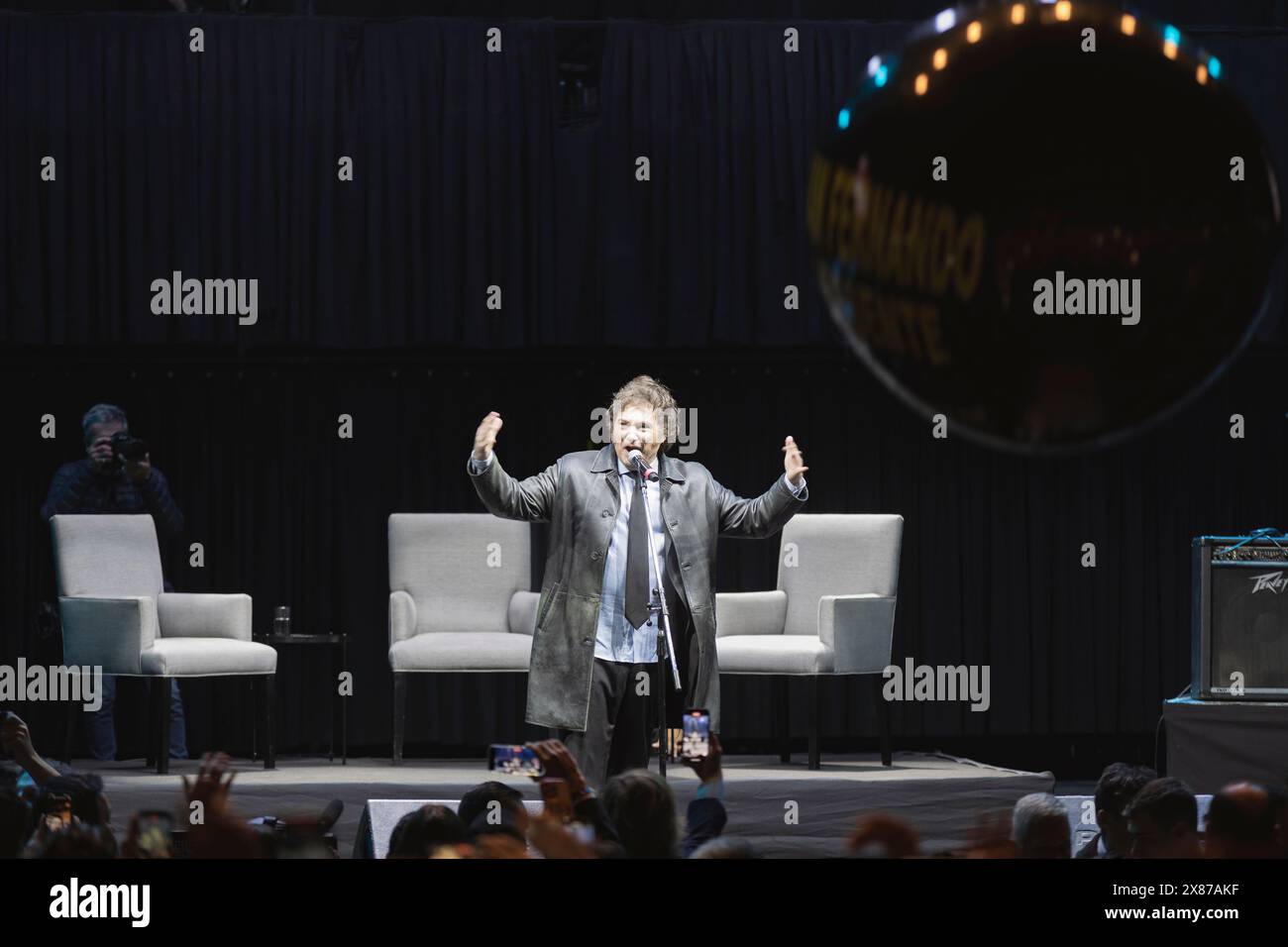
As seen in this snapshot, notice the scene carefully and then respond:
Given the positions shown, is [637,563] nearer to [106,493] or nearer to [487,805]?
[487,805]

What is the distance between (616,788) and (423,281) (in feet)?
17.5

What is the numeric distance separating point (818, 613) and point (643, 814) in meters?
4.53

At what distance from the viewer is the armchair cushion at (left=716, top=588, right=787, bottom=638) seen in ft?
22.2

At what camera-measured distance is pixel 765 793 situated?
5215 mm

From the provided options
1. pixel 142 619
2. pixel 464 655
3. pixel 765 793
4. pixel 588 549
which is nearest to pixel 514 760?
pixel 588 549

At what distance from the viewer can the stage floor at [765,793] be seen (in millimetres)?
5207

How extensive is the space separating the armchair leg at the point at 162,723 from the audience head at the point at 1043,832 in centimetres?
415

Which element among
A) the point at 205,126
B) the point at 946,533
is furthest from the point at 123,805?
the point at 946,533

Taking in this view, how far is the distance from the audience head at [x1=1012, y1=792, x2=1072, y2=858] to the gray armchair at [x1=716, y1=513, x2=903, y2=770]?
3654mm

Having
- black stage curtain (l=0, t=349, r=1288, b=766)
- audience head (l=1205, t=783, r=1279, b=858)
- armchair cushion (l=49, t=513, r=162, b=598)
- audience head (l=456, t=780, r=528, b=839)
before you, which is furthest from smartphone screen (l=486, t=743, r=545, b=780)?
black stage curtain (l=0, t=349, r=1288, b=766)

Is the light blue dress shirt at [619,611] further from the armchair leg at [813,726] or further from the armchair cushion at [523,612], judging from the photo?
the armchair cushion at [523,612]

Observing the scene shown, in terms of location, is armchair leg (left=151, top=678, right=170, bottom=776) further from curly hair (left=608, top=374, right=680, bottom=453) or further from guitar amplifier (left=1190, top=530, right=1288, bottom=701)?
guitar amplifier (left=1190, top=530, right=1288, bottom=701)

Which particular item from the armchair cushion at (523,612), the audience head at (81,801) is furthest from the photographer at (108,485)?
the audience head at (81,801)
